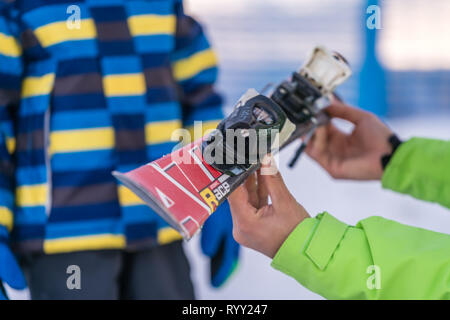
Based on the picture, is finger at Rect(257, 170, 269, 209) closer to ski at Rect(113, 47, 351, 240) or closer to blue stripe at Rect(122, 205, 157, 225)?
ski at Rect(113, 47, 351, 240)

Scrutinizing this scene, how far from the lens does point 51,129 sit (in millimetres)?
585

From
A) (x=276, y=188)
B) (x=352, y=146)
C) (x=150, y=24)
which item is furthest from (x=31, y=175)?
(x=352, y=146)

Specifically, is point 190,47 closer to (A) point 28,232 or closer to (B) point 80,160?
(B) point 80,160

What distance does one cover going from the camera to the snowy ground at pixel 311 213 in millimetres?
589

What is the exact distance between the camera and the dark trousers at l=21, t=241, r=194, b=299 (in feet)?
1.94

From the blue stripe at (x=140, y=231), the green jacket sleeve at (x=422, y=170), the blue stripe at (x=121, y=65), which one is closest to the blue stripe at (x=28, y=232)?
the blue stripe at (x=140, y=231)

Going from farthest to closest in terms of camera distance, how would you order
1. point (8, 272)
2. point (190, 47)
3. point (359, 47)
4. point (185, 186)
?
point (359, 47), point (190, 47), point (8, 272), point (185, 186)

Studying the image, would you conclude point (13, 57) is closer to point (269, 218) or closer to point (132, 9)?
point (132, 9)

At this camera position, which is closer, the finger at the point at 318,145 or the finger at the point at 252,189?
the finger at the point at 252,189

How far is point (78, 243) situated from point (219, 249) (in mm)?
200

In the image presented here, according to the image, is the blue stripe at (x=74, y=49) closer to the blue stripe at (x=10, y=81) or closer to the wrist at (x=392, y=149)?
the blue stripe at (x=10, y=81)

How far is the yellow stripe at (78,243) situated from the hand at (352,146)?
31cm

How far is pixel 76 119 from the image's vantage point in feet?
1.91
